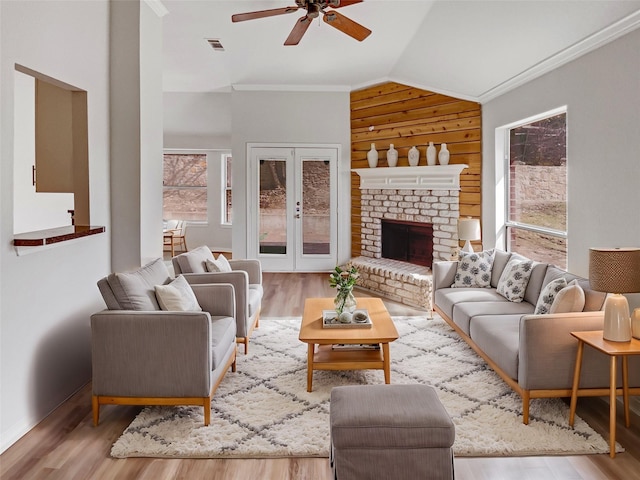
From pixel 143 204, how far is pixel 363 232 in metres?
4.40

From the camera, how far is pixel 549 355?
2986 millimetres

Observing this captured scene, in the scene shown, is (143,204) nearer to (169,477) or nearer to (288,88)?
(169,477)

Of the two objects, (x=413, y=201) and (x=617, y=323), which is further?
(x=413, y=201)

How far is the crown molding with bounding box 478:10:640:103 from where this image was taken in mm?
3330

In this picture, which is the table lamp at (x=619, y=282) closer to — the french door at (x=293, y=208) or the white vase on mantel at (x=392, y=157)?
the white vase on mantel at (x=392, y=157)

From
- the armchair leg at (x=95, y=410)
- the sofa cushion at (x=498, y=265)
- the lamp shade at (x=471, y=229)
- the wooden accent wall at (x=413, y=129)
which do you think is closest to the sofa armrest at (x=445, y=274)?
the sofa cushion at (x=498, y=265)

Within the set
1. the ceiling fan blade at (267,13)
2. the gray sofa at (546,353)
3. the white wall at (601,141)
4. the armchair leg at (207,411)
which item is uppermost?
the ceiling fan blade at (267,13)

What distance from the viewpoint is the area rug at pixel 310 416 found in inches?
107

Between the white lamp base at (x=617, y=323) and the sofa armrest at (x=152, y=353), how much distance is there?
2215 millimetres

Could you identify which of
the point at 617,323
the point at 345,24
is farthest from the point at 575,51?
the point at 617,323

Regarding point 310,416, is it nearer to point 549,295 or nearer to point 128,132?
point 549,295

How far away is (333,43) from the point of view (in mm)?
5984

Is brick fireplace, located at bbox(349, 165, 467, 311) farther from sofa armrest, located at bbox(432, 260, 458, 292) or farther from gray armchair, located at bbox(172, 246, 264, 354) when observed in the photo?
gray armchair, located at bbox(172, 246, 264, 354)

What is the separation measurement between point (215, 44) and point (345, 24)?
2688mm
